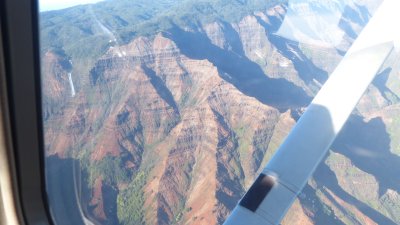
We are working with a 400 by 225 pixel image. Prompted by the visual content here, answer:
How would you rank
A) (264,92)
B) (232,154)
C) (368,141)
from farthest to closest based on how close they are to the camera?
(232,154), (264,92), (368,141)

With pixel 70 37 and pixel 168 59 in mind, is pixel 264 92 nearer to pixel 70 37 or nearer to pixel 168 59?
pixel 168 59

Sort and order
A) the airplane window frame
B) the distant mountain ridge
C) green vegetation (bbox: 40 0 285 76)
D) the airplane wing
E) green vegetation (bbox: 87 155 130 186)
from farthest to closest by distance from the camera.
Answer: green vegetation (bbox: 87 155 130 186), green vegetation (bbox: 40 0 285 76), the distant mountain ridge, the airplane wing, the airplane window frame

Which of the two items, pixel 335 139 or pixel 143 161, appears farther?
pixel 143 161

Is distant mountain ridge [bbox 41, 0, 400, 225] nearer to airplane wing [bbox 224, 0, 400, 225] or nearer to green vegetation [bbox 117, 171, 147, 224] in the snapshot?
green vegetation [bbox 117, 171, 147, 224]

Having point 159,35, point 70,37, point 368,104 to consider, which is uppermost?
point 159,35

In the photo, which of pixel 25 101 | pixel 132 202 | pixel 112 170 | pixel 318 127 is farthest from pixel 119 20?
pixel 25 101

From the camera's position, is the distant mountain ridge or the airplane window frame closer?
the airplane window frame

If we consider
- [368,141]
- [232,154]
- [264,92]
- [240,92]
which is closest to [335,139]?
[368,141]

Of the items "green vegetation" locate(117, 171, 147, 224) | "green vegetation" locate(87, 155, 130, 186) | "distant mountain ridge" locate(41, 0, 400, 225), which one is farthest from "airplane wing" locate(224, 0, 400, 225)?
"green vegetation" locate(87, 155, 130, 186)
